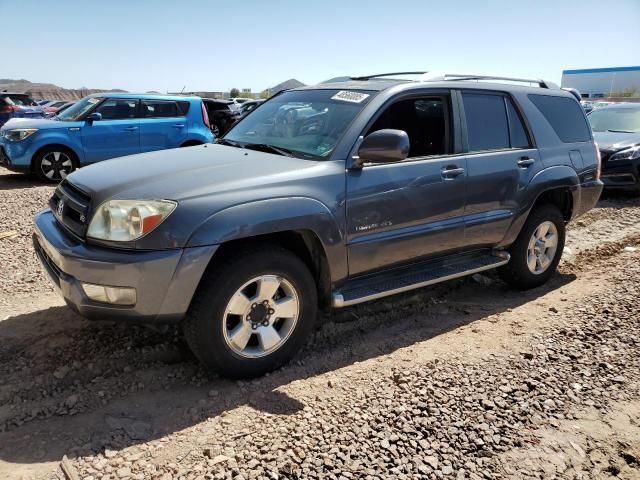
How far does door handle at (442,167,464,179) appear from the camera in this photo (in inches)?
153

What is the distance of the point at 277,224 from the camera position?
304 cm

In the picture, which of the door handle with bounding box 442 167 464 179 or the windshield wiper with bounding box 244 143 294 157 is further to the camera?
the door handle with bounding box 442 167 464 179

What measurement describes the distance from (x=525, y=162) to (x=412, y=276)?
5.12 feet

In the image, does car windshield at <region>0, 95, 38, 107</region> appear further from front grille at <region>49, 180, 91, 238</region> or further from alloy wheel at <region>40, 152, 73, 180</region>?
front grille at <region>49, 180, 91, 238</region>

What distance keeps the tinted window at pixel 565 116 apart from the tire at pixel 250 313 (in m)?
3.03

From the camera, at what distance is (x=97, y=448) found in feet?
8.42

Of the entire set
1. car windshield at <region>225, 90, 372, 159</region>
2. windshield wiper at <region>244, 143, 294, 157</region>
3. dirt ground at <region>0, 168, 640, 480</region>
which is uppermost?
car windshield at <region>225, 90, 372, 159</region>

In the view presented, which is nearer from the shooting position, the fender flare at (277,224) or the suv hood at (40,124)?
the fender flare at (277,224)

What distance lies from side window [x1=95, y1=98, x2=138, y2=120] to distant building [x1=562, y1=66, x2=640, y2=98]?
68.7 meters

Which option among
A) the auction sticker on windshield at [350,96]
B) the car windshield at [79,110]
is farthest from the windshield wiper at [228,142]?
the car windshield at [79,110]

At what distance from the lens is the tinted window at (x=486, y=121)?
4199mm

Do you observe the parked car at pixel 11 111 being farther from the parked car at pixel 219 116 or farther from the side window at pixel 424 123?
the side window at pixel 424 123

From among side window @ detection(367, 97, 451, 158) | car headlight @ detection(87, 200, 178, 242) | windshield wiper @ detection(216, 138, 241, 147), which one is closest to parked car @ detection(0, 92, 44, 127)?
windshield wiper @ detection(216, 138, 241, 147)

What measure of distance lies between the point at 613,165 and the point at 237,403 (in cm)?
862
